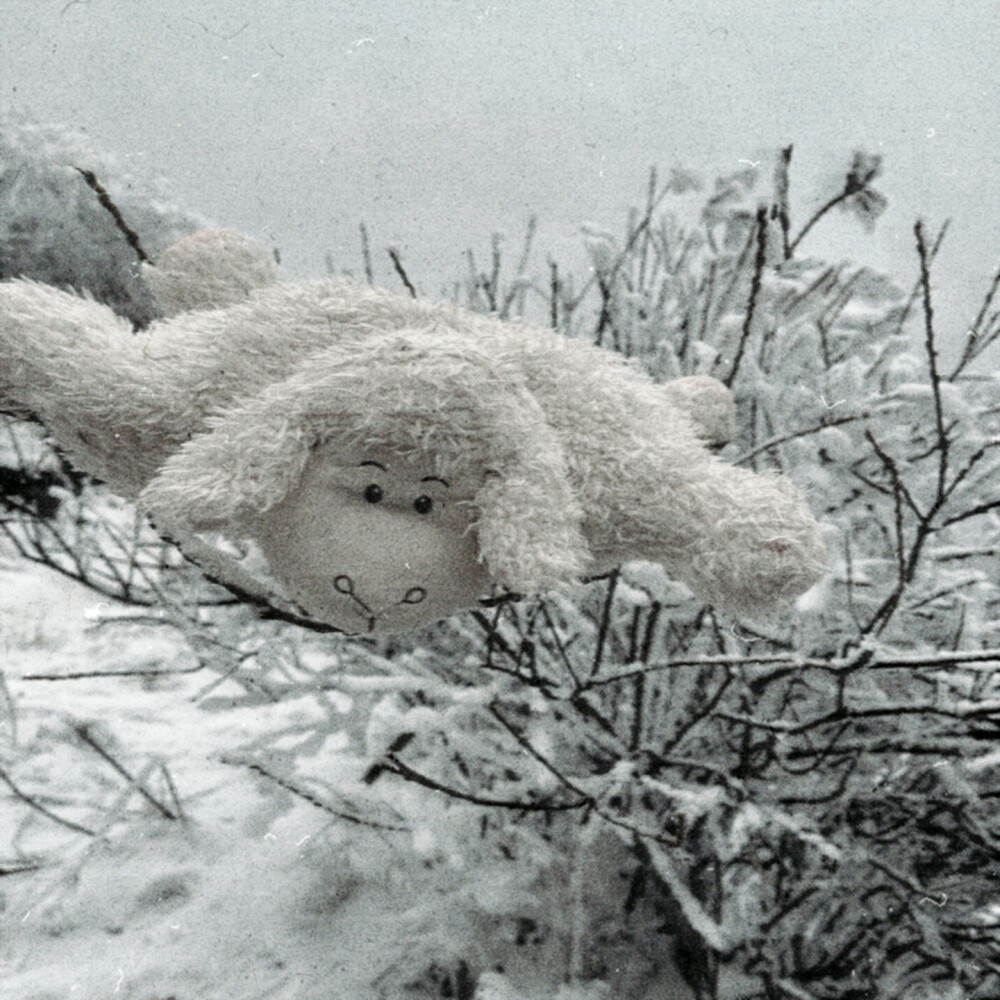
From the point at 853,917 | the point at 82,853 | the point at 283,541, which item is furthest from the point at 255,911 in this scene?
the point at 283,541

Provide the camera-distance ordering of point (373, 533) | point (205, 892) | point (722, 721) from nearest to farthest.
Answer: point (373, 533) < point (722, 721) < point (205, 892)

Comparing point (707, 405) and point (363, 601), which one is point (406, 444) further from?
point (707, 405)

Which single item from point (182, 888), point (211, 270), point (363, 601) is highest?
point (211, 270)

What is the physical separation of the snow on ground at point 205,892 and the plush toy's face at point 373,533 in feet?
2.69

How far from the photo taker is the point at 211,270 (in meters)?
0.52

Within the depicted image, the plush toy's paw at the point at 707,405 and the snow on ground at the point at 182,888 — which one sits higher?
the plush toy's paw at the point at 707,405

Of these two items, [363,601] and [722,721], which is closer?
[363,601]

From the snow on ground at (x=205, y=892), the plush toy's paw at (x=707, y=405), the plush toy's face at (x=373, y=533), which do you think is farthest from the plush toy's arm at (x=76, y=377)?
the snow on ground at (x=205, y=892)

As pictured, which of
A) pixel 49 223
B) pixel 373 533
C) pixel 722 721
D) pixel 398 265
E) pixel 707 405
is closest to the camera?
pixel 373 533

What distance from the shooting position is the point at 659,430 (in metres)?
0.45

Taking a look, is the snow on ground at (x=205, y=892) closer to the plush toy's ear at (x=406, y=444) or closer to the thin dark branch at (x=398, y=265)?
the thin dark branch at (x=398, y=265)

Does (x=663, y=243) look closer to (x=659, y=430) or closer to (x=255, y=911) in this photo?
(x=659, y=430)

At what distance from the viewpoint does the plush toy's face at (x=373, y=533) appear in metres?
0.39

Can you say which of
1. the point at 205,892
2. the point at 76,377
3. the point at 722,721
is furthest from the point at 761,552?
the point at 205,892
